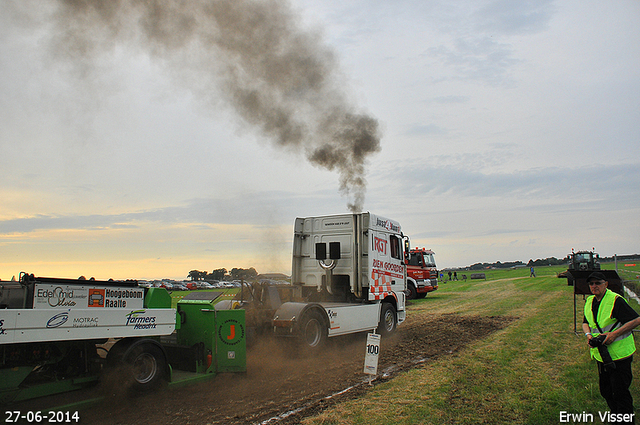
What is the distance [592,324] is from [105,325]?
19.5 ft

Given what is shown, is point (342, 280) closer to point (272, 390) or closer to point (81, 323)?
point (272, 390)

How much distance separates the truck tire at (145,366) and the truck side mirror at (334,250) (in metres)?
5.94

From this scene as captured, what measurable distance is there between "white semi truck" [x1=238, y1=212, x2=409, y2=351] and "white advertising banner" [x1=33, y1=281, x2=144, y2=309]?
148 inches

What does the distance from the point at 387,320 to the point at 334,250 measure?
2.71 meters

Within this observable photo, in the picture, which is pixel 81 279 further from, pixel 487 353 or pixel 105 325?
pixel 487 353

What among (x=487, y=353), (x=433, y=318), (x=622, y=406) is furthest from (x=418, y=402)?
(x=433, y=318)

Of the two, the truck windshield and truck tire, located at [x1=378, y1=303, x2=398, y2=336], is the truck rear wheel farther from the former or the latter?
the truck windshield

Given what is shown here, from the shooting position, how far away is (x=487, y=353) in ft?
30.5

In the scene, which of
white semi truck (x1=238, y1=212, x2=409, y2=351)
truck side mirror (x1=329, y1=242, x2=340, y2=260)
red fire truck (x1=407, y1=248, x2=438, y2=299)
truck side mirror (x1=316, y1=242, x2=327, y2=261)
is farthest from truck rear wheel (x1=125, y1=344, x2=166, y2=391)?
red fire truck (x1=407, y1=248, x2=438, y2=299)

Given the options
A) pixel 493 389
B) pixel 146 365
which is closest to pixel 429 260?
pixel 493 389

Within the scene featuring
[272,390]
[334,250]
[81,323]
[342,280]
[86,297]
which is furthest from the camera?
[342,280]

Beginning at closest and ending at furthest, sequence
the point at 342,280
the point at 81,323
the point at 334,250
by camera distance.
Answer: the point at 81,323 → the point at 334,250 → the point at 342,280

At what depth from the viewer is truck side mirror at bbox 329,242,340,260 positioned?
38.6ft

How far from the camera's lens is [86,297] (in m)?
5.75
